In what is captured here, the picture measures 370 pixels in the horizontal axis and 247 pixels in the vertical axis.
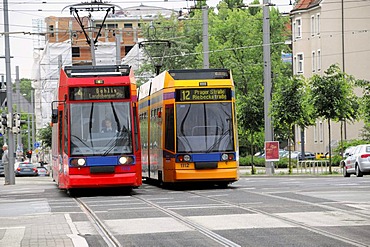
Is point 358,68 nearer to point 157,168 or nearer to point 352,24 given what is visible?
point 352,24

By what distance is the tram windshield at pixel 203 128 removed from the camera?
93.0ft

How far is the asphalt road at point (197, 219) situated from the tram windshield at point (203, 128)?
188cm

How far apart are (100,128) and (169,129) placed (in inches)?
112

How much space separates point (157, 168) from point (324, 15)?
50.8 m

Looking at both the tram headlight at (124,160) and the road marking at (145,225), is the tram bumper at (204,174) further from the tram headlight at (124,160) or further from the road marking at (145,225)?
the road marking at (145,225)

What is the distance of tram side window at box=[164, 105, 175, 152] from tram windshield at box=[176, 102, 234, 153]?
6.3 inches

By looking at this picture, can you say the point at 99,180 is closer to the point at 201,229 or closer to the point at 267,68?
the point at 201,229

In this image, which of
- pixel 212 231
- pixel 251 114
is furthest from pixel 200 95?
pixel 251 114

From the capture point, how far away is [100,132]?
26.4 m

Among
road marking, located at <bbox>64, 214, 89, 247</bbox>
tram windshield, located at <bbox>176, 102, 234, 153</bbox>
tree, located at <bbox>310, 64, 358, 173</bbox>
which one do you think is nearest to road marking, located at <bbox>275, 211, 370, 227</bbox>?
road marking, located at <bbox>64, 214, 89, 247</bbox>

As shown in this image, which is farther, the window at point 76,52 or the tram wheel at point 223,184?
the window at point 76,52

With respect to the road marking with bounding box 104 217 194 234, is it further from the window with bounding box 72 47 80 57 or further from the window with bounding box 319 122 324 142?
the window with bounding box 72 47 80 57

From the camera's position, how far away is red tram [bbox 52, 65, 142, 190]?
86.0 ft

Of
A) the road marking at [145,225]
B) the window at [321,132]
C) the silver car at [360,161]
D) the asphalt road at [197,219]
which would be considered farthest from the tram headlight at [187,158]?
the window at [321,132]
